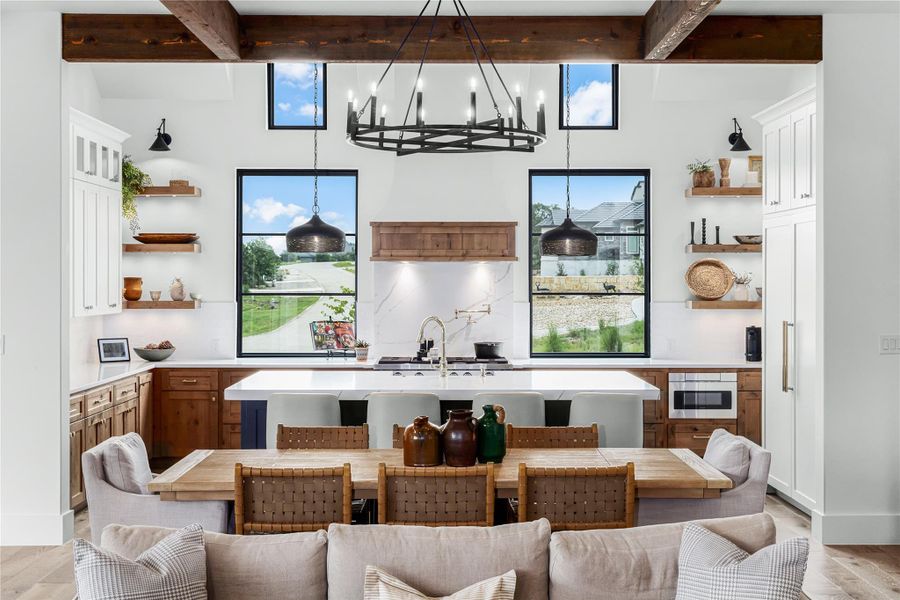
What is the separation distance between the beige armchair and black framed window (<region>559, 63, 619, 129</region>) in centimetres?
537

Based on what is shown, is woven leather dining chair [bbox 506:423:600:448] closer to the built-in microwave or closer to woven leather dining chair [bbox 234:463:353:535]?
woven leather dining chair [bbox 234:463:353:535]

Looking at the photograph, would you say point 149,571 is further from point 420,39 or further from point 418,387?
point 420,39

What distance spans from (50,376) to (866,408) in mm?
5031

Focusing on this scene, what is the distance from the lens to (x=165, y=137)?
7211 millimetres

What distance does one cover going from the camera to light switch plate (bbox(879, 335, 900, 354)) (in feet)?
15.4

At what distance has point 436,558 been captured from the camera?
2.41 meters

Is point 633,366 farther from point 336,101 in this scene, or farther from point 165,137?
point 165,137

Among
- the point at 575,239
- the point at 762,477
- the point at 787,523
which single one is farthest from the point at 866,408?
the point at 575,239

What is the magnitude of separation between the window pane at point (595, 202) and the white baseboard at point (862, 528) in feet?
11.6

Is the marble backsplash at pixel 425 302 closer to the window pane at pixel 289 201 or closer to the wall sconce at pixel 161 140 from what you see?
the window pane at pixel 289 201

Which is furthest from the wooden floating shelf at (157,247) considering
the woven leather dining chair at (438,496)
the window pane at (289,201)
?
the woven leather dining chair at (438,496)

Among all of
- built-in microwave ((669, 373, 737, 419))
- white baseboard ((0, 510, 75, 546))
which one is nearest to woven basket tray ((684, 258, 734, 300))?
built-in microwave ((669, 373, 737, 419))

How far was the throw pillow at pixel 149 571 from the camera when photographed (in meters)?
2.19

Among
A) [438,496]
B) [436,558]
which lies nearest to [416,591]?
[436,558]
